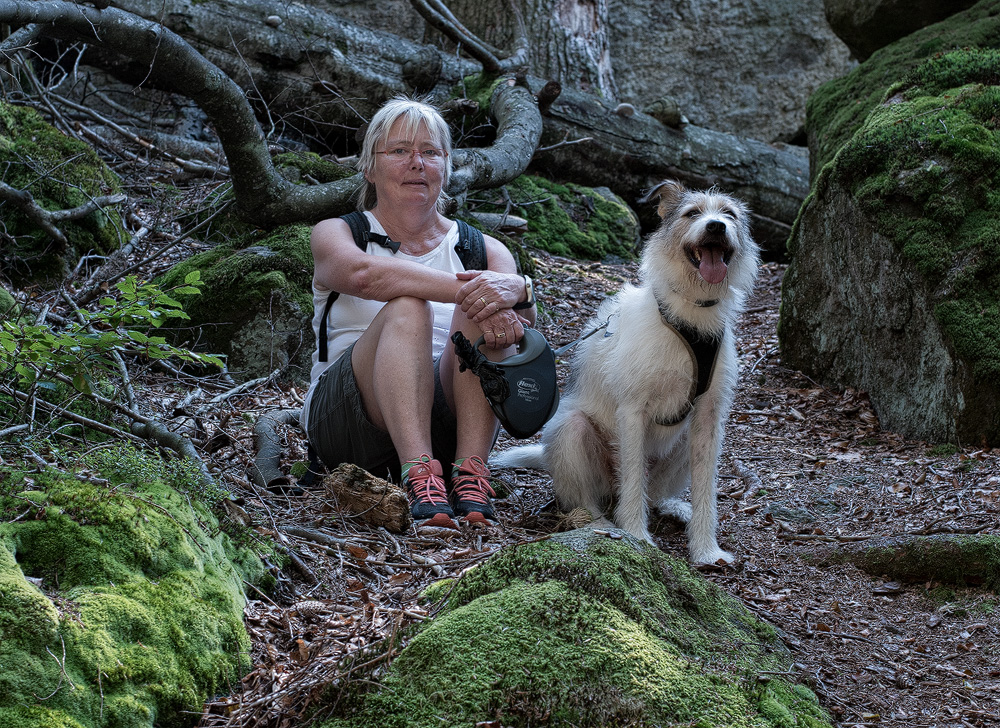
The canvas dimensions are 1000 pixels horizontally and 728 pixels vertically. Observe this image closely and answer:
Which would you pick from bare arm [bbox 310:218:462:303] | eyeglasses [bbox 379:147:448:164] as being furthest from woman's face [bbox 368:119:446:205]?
bare arm [bbox 310:218:462:303]

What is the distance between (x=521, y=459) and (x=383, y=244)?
149 centimetres

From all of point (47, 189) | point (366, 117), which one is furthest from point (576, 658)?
point (366, 117)

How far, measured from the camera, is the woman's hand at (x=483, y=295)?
13.1ft

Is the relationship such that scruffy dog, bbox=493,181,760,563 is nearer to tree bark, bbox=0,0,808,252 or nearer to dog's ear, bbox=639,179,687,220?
dog's ear, bbox=639,179,687,220

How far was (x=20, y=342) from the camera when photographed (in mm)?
2855

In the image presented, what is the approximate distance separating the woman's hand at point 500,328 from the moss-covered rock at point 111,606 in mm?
1693

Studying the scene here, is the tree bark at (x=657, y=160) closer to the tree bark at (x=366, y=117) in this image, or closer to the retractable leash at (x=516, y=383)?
the tree bark at (x=366, y=117)

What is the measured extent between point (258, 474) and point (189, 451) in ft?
2.12

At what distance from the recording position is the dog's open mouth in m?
4.14

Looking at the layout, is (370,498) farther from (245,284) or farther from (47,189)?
(47,189)

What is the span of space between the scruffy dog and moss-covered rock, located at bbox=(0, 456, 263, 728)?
2.15 meters

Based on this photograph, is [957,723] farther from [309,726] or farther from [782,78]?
[782,78]

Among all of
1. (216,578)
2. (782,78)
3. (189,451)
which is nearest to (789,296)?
(189,451)

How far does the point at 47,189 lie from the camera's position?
6.55 m
